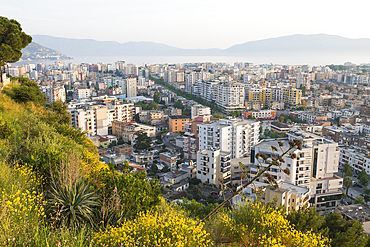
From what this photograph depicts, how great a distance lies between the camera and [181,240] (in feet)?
6.40

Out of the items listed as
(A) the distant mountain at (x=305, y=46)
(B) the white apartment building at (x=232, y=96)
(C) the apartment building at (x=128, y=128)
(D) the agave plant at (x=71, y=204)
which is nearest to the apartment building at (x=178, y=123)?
(C) the apartment building at (x=128, y=128)

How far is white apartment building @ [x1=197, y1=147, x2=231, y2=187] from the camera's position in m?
8.81

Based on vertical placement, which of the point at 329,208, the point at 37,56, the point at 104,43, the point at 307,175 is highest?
the point at 104,43

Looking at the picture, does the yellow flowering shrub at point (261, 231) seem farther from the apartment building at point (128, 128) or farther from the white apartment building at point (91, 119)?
the white apartment building at point (91, 119)

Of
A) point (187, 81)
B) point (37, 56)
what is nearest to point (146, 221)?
point (187, 81)

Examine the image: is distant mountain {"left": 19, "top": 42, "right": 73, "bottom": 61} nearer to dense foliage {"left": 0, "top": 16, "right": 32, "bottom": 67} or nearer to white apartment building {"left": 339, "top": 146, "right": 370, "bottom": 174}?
dense foliage {"left": 0, "top": 16, "right": 32, "bottom": 67}

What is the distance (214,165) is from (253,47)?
144057mm

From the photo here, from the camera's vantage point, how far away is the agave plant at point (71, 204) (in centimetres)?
230

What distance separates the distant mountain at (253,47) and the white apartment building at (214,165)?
408ft

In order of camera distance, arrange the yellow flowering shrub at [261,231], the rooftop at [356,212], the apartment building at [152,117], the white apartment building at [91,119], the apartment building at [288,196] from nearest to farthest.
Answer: the yellow flowering shrub at [261,231], the apartment building at [288,196], the rooftop at [356,212], the white apartment building at [91,119], the apartment building at [152,117]

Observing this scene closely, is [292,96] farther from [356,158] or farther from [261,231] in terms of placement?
[261,231]

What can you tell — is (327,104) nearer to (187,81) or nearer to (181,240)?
(187,81)

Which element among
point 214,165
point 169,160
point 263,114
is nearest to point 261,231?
point 214,165

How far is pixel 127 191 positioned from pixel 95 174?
92cm
